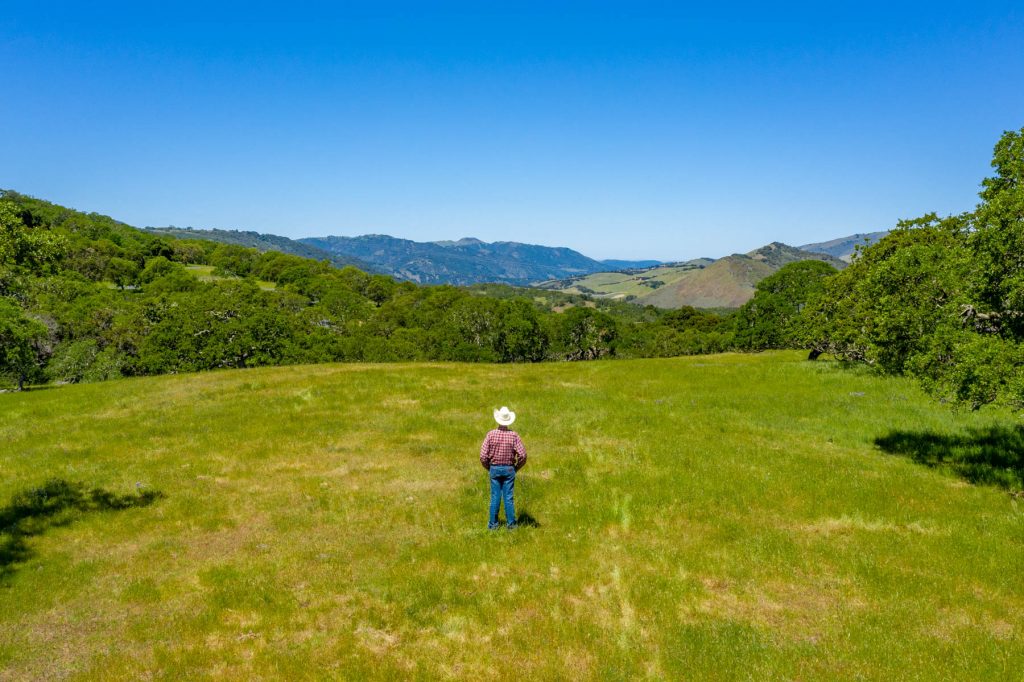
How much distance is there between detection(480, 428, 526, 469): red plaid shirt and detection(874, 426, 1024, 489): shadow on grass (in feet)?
57.9

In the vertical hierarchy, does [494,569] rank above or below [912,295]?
below

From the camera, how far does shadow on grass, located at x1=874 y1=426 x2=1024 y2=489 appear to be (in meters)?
19.5

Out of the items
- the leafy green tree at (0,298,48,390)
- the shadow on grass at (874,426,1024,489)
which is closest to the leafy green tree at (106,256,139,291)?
the leafy green tree at (0,298,48,390)

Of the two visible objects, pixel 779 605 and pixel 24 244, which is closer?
pixel 779 605

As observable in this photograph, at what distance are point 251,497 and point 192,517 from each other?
188 centimetres

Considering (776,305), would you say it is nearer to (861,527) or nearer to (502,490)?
(861,527)

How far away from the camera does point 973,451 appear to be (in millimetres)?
21766

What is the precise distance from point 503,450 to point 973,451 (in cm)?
2097

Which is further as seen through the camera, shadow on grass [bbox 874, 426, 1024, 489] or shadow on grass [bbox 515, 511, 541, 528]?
shadow on grass [bbox 874, 426, 1024, 489]

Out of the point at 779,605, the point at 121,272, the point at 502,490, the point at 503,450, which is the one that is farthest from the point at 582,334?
the point at 121,272

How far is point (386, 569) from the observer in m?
13.6

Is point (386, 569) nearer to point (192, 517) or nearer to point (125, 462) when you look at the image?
point (192, 517)

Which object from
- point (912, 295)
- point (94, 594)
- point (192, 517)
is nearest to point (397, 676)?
point (94, 594)

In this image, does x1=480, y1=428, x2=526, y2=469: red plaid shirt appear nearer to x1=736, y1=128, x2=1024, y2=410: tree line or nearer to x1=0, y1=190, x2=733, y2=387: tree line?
x1=736, y1=128, x2=1024, y2=410: tree line
